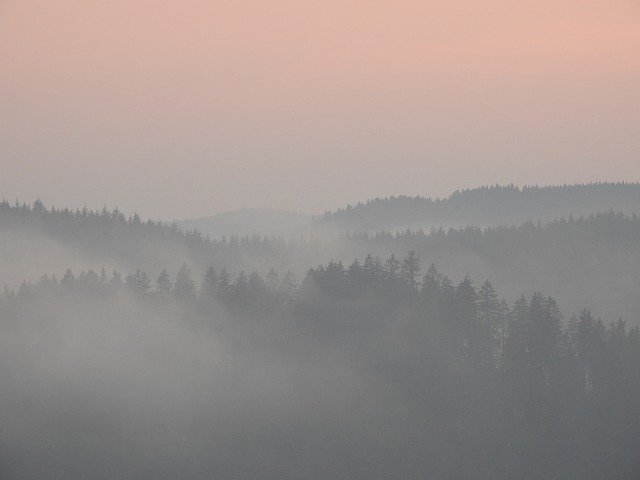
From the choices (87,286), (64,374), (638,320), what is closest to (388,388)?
(64,374)

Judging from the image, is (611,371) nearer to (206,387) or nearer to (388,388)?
(388,388)

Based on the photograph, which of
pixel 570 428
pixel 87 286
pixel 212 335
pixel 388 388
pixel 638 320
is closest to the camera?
pixel 570 428

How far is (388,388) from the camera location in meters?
127

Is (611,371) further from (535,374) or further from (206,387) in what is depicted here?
(206,387)

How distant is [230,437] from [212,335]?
1849 centimetres

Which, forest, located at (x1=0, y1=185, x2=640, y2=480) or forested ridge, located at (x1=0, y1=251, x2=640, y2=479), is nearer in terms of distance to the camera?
forested ridge, located at (x1=0, y1=251, x2=640, y2=479)

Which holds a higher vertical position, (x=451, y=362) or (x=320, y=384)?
(x=451, y=362)

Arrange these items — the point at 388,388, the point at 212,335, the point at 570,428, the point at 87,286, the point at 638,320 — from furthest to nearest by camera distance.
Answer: the point at 638,320, the point at 87,286, the point at 212,335, the point at 388,388, the point at 570,428

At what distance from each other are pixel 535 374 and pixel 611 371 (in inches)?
278

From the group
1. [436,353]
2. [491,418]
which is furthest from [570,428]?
[436,353]

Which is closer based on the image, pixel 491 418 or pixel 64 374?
pixel 491 418

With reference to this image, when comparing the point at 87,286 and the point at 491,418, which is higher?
the point at 87,286

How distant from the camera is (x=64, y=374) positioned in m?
134

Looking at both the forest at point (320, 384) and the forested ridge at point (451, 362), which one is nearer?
the forested ridge at point (451, 362)
